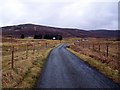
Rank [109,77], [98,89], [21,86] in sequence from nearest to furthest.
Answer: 1. [98,89]
2. [21,86]
3. [109,77]

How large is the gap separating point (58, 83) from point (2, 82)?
140 inches

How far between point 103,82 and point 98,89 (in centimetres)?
212

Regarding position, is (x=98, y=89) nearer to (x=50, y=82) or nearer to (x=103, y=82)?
(x=103, y=82)

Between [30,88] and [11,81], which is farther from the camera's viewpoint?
[11,81]

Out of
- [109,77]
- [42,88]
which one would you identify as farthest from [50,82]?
[109,77]

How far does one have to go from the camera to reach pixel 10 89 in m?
13.9

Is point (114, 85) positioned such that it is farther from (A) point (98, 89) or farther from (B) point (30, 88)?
(B) point (30, 88)

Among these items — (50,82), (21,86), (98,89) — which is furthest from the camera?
(50,82)

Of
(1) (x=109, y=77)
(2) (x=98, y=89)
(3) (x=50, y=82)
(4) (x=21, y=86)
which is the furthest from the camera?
(1) (x=109, y=77)

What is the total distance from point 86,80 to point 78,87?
98.8 inches

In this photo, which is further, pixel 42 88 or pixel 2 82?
pixel 2 82

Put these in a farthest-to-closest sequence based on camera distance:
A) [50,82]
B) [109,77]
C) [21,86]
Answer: [109,77], [50,82], [21,86]

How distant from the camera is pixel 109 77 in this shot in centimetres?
1727

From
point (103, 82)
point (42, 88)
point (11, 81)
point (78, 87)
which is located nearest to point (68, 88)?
point (78, 87)
